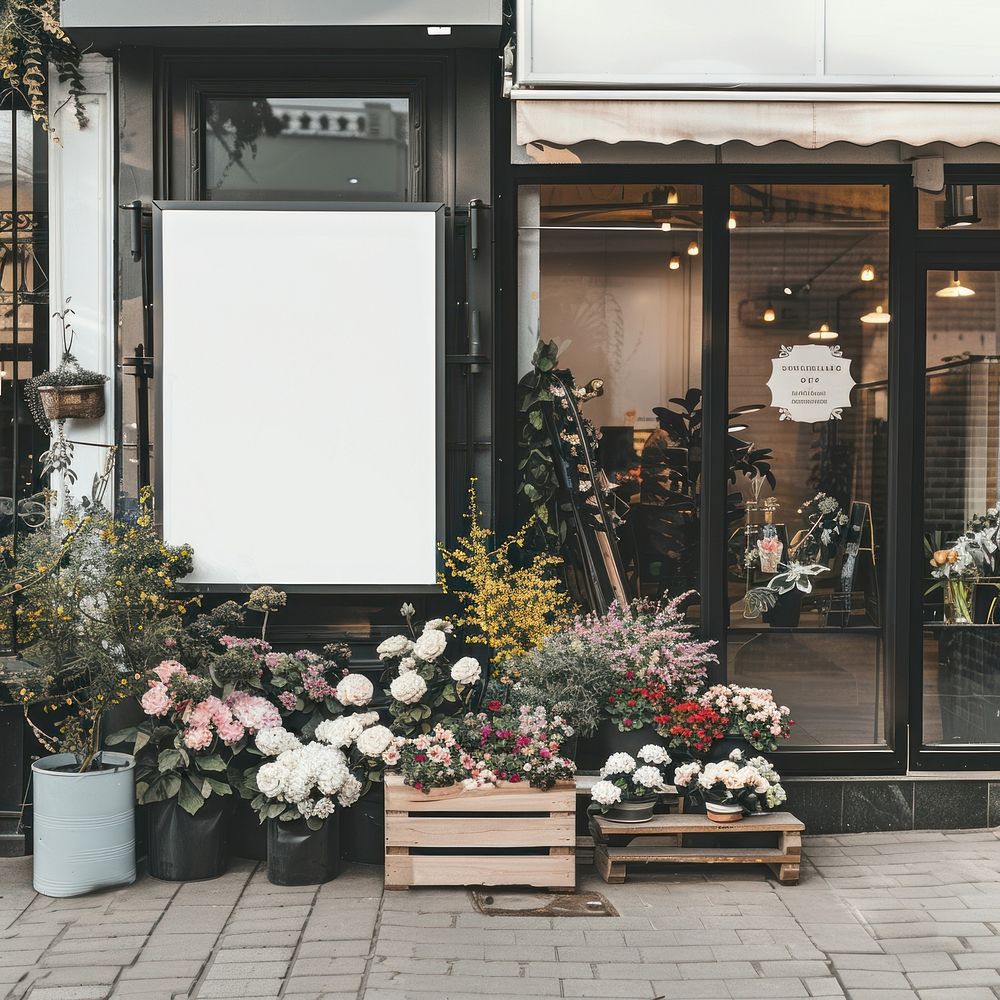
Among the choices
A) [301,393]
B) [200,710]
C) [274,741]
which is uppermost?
[301,393]

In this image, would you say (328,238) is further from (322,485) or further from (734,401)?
(734,401)

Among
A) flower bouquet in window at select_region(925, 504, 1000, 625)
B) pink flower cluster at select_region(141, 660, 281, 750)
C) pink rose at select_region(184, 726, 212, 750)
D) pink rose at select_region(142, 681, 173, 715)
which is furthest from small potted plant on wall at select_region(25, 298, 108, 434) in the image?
flower bouquet in window at select_region(925, 504, 1000, 625)

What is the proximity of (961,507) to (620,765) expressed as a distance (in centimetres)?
258

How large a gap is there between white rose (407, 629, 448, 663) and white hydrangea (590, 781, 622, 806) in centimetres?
97

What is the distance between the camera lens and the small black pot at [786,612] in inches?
242

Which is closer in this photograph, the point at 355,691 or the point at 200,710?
the point at 200,710

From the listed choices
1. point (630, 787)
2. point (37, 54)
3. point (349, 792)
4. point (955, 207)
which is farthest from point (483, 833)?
point (37, 54)

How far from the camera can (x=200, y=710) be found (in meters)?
5.05

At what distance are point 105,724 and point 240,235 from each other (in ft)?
8.36

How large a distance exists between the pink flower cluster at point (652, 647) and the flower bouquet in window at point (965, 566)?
1.49 metres

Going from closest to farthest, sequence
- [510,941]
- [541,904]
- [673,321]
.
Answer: [510,941], [541,904], [673,321]

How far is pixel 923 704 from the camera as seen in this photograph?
6109 millimetres

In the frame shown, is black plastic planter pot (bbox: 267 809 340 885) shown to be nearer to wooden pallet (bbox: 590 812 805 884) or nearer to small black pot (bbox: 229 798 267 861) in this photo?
small black pot (bbox: 229 798 267 861)

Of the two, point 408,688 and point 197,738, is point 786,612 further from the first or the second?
point 197,738
